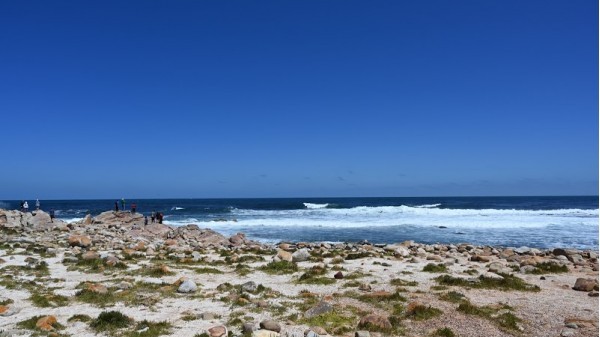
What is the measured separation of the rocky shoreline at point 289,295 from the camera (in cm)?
859

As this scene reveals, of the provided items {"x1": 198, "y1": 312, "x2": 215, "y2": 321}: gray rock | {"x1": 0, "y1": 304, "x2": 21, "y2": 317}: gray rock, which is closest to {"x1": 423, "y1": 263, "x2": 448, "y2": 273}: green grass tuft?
{"x1": 198, "y1": 312, "x2": 215, "y2": 321}: gray rock

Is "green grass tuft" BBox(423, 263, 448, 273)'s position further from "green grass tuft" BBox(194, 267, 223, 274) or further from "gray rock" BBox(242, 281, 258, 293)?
"green grass tuft" BBox(194, 267, 223, 274)

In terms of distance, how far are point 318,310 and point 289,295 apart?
2.18m

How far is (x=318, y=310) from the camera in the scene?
9.59m

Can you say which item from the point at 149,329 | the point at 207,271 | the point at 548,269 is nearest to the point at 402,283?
the point at 548,269

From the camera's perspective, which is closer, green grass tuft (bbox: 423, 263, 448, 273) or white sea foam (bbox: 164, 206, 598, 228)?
Answer: green grass tuft (bbox: 423, 263, 448, 273)

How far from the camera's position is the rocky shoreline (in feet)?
28.2

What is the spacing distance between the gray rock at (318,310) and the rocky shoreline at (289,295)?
0.03 metres

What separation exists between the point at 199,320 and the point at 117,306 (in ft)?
8.41

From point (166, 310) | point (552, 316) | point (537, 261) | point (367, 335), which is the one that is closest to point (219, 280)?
point (166, 310)

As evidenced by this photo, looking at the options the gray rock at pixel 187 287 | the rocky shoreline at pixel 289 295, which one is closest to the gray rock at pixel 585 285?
the rocky shoreline at pixel 289 295

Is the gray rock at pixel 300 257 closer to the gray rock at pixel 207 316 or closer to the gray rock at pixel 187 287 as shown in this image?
the gray rock at pixel 187 287

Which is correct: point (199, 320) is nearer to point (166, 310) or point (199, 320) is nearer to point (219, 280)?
point (166, 310)

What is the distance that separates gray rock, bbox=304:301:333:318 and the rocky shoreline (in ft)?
0.08
